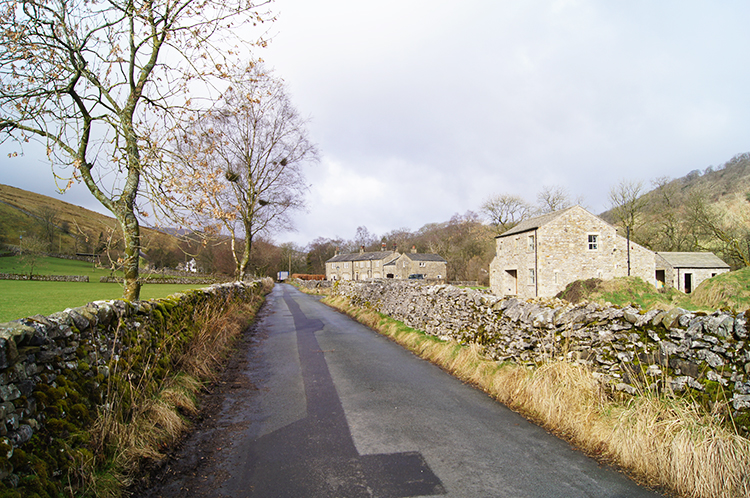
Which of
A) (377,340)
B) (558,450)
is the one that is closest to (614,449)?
(558,450)

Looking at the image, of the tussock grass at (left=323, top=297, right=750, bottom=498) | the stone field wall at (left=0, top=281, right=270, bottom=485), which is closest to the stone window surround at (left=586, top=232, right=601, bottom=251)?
the tussock grass at (left=323, top=297, right=750, bottom=498)

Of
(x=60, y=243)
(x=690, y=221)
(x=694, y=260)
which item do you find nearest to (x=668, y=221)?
(x=690, y=221)

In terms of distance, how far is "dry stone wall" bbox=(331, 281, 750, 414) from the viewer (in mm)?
3873

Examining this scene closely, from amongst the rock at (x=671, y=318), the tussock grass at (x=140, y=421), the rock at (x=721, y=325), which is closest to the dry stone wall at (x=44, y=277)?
the tussock grass at (x=140, y=421)

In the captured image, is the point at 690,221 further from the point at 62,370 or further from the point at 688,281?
the point at 62,370

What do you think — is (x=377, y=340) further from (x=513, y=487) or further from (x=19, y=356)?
(x=19, y=356)

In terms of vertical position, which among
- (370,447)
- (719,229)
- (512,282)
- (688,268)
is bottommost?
(370,447)

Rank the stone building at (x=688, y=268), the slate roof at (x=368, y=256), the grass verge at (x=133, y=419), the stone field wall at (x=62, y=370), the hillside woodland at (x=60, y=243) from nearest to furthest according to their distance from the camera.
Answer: the stone field wall at (x=62, y=370) → the grass verge at (x=133, y=419) → the stone building at (x=688, y=268) → the hillside woodland at (x=60, y=243) → the slate roof at (x=368, y=256)

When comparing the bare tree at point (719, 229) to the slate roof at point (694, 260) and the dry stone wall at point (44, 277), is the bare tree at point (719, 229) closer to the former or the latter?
the slate roof at point (694, 260)

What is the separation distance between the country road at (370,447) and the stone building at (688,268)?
38.3 metres

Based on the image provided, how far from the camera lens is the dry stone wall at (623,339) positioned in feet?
12.7

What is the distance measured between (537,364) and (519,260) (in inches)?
1255

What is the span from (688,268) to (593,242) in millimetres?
11040

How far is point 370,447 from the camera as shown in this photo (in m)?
4.51
